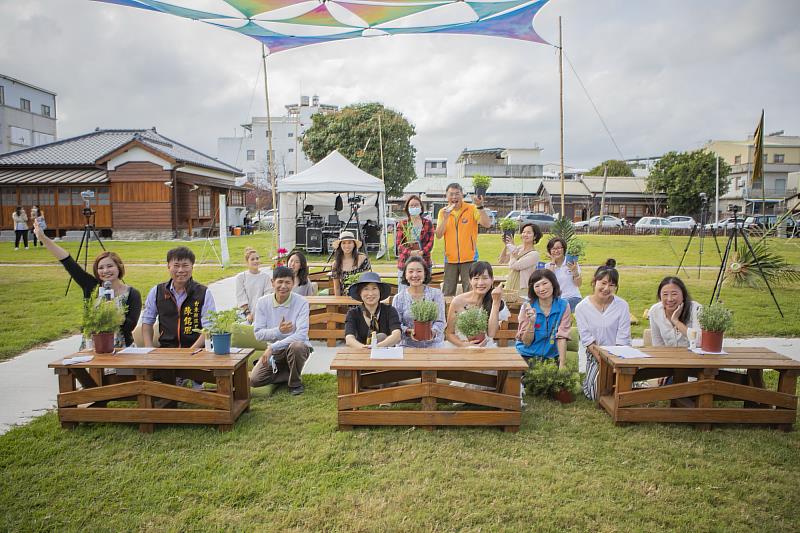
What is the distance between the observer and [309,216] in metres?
17.6

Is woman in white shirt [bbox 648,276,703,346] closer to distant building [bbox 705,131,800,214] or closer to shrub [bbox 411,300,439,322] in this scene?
shrub [bbox 411,300,439,322]

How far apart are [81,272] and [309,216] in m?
13.1

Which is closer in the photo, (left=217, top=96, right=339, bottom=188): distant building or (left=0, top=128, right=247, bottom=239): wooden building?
(left=0, top=128, right=247, bottom=239): wooden building

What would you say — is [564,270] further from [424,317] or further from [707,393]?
[424,317]

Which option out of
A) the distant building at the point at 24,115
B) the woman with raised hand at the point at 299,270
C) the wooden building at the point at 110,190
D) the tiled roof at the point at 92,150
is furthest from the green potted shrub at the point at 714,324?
the distant building at the point at 24,115

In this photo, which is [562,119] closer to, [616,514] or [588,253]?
[616,514]

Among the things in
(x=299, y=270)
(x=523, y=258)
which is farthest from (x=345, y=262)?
(x=523, y=258)

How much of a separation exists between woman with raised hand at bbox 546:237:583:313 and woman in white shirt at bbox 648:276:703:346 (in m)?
1.69

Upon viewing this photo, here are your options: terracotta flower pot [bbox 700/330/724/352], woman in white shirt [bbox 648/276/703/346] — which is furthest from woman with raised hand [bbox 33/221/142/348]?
terracotta flower pot [bbox 700/330/724/352]

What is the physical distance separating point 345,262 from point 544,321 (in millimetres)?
3224

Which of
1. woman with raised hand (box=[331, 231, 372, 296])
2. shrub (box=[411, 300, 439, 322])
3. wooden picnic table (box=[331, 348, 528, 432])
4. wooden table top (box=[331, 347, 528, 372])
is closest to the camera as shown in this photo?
wooden table top (box=[331, 347, 528, 372])

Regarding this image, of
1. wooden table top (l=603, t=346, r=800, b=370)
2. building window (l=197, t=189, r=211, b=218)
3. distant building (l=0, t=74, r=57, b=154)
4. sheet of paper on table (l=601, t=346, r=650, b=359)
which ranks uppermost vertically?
distant building (l=0, t=74, r=57, b=154)

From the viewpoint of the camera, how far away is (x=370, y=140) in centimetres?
3453

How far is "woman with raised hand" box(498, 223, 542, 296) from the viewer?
255 inches
